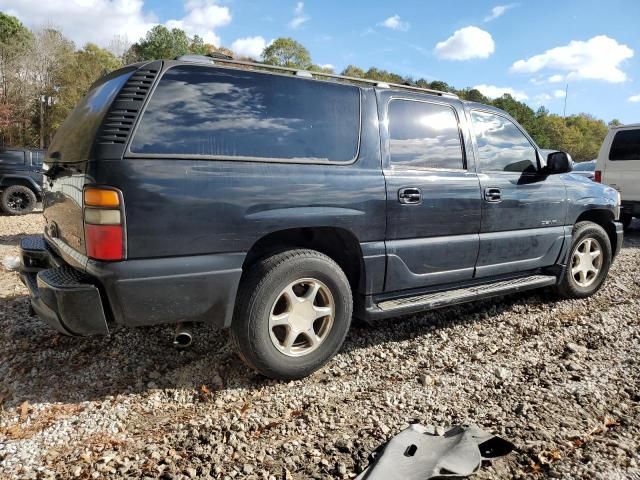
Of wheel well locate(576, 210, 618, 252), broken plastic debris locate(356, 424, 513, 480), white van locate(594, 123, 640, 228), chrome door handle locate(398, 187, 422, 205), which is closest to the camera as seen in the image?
broken plastic debris locate(356, 424, 513, 480)

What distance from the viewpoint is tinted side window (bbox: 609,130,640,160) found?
8.45 m

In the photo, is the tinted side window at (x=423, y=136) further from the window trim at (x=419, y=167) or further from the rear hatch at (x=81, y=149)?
the rear hatch at (x=81, y=149)

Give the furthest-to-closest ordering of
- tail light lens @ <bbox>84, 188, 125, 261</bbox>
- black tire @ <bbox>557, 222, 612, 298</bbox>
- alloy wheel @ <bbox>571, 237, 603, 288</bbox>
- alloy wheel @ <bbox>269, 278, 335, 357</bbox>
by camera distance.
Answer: alloy wheel @ <bbox>571, 237, 603, 288</bbox> → black tire @ <bbox>557, 222, 612, 298</bbox> → alloy wheel @ <bbox>269, 278, 335, 357</bbox> → tail light lens @ <bbox>84, 188, 125, 261</bbox>

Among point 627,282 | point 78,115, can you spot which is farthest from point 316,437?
point 627,282

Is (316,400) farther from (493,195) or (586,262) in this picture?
(586,262)

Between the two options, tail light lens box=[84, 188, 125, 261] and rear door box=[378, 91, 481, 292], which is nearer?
tail light lens box=[84, 188, 125, 261]

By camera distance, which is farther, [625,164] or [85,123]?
[625,164]

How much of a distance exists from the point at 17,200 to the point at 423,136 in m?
10.7

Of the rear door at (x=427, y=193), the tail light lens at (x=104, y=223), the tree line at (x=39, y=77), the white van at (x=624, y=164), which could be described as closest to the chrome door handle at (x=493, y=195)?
the rear door at (x=427, y=193)

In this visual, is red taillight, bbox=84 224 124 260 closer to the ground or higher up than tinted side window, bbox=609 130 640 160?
closer to the ground

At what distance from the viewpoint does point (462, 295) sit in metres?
3.62

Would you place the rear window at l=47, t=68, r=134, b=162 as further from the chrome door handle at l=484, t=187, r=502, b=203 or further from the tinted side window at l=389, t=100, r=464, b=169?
the chrome door handle at l=484, t=187, r=502, b=203

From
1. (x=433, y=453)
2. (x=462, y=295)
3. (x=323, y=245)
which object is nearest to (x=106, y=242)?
(x=323, y=245)

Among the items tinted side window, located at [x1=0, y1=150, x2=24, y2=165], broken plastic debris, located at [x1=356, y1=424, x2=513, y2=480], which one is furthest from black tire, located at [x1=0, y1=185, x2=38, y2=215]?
broken plastic debris, located at [x1=356, y1=424, x2=513, y2=480]
